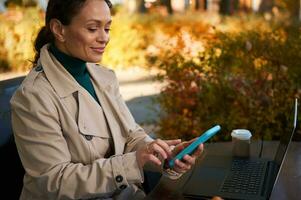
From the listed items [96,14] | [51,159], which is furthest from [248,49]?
[51,159]

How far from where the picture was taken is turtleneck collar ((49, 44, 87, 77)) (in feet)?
5.35

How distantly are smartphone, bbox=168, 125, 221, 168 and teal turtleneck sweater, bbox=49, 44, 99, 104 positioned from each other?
19.6 inches

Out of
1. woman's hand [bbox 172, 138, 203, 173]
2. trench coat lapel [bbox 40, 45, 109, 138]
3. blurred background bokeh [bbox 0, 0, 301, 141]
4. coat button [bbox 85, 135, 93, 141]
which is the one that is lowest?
blurred background bokeh [bbox 0, 0, 301, 141]

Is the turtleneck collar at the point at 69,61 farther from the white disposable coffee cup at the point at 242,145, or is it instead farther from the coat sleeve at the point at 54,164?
the white disposable coffee cup at the point at 242,145

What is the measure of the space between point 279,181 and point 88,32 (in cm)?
87

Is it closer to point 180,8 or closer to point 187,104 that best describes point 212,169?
point 187,104

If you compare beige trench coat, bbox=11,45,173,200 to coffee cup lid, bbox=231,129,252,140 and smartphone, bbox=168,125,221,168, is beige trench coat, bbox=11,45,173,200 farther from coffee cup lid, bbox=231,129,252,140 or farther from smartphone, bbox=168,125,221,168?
coffee cup lid, bbox=231,129,252,140

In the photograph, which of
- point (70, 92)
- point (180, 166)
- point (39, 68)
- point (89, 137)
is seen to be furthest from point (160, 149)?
point (39, 68)

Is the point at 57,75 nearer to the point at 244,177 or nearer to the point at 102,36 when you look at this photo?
the point at 102,36

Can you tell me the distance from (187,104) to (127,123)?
142cm

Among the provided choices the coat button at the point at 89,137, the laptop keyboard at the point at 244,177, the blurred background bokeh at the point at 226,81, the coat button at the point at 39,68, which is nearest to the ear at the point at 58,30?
the coat button at the point at 39,68

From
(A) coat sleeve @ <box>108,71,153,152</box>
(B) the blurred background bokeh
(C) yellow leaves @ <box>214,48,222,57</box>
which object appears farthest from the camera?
(C) yellow leaves @ <box>214,48,222,57</box>

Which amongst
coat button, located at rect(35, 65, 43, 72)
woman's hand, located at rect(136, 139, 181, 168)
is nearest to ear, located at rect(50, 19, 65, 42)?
coat button, located at rect(35, 65, 43, 72)

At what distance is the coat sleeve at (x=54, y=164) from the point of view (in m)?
1.44
